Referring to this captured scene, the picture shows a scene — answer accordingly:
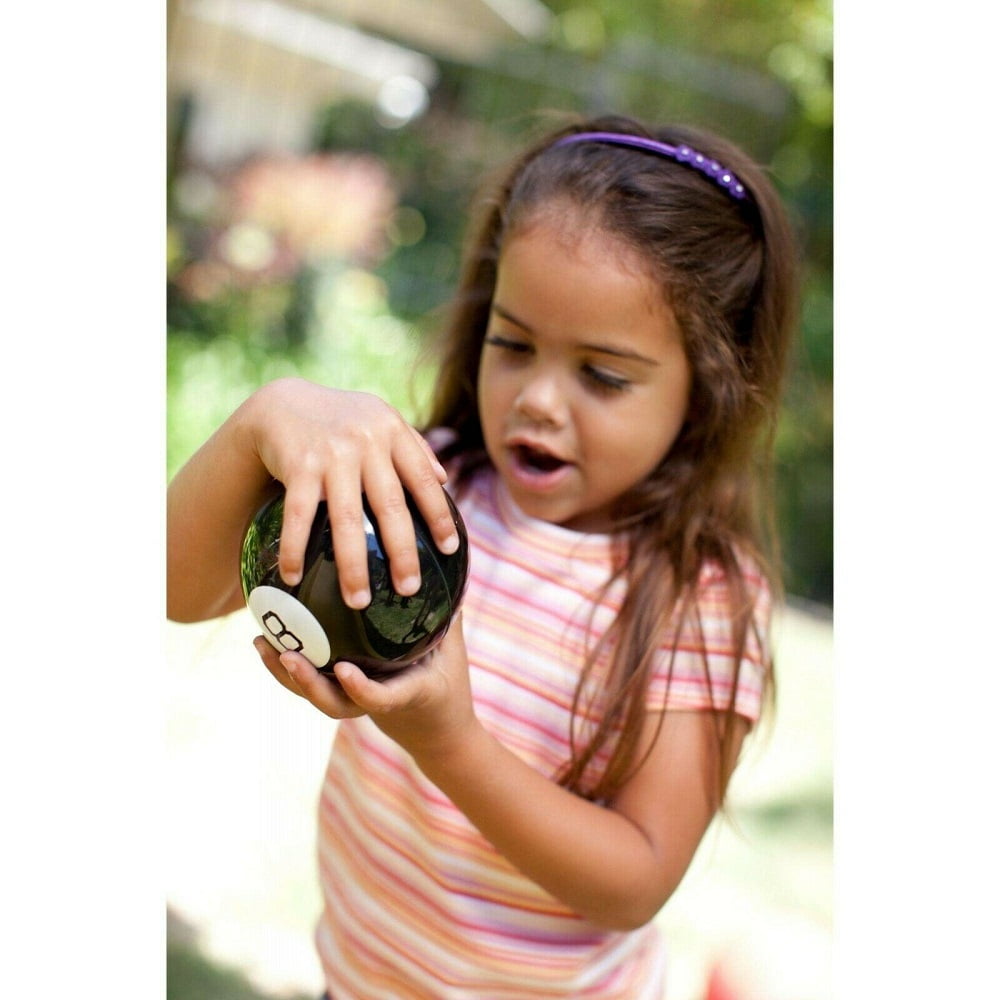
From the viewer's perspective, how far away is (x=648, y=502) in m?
2.27

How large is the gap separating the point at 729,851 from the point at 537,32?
11.2 m

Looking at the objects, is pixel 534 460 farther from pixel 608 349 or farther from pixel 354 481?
pixel 354 481

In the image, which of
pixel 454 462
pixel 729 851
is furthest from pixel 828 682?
pixel 454 462

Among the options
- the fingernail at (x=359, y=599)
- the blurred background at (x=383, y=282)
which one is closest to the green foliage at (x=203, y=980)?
the blurred background at (x=383, y=282)

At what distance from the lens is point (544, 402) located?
6.68 ft

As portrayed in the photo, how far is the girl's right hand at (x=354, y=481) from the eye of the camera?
1525 mm

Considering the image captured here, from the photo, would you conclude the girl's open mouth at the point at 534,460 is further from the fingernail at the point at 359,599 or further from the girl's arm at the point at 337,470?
the fingernail at the point at 359,599

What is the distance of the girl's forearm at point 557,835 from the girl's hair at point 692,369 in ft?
0.46

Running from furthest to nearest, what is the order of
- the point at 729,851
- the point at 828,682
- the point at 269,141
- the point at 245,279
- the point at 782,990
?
the point at 269,141, the point at 245,279, the point at 828,682, the point at 729,851, the point at 782,990

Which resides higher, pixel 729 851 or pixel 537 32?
pixel 537 32

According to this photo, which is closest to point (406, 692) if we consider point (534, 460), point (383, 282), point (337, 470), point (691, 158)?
point (337, 470)

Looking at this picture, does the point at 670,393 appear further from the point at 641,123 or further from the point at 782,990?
the point at 782,990
